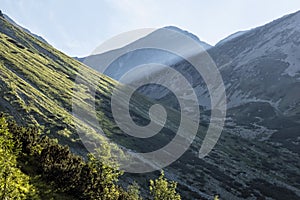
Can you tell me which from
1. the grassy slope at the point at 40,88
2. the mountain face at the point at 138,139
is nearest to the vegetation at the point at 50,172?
the mountain face at the point at 138,139

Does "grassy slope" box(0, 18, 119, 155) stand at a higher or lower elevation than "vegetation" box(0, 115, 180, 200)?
higher

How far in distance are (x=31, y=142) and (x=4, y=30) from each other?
154 metres

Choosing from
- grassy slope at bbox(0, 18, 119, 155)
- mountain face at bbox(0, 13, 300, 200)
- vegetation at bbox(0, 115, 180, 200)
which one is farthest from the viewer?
grassy slope at bbox(0, 18, 119, 155)

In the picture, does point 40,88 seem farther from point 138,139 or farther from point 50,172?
point 50,172

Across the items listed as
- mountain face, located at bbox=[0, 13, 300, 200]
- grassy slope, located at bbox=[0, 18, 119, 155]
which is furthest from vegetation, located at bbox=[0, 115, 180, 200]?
grassy slope, located at bbox=[0, 18, 119, 155]

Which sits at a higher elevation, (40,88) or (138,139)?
(138,139)

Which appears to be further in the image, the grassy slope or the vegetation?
the grassy slope

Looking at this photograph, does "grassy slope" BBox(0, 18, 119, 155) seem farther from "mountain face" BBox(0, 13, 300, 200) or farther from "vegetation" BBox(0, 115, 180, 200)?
"vegetation" BBox(0, 115, 180, 200)

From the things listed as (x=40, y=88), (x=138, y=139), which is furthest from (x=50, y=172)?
(x=40, y=88)

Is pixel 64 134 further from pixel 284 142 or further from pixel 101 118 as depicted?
pixel 284 142

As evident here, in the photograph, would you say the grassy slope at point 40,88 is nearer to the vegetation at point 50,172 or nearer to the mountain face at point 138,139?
the mountain face at point 138,139

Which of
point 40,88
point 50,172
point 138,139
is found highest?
point 138,139

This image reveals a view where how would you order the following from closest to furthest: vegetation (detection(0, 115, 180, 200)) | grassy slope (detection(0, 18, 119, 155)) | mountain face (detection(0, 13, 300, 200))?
vegetation (detection(0, 115, 180, 200)) → mountain face (detection(0, 13, 300, 200)) → grassy slope (detection(0, 18, 119, 155))

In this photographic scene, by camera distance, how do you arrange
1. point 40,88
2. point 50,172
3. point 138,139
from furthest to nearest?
point 40,88, point 138,139, point 50,172
